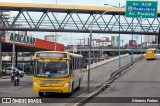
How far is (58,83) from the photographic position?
24844 millimetres

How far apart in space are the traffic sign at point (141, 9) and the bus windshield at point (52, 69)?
16.0m

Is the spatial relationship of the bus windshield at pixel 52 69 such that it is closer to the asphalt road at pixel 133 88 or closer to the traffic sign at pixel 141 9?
the asphalt road at pixel 133 88

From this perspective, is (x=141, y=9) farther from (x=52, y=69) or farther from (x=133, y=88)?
(x=52, y=69)

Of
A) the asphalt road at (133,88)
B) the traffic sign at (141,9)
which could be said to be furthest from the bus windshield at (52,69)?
the traffic sign at (141,9)

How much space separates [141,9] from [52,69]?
16900 mm

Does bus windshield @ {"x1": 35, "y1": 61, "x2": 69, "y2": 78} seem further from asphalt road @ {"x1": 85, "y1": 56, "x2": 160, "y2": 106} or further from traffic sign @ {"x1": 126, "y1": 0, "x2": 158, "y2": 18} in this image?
traffic sign @ {"x1": 126, "y1": 0, "x2": 158, "y2": 18}

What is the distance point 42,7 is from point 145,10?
9777 millimetres

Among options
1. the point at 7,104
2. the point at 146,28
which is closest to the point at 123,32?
the point at 146,28

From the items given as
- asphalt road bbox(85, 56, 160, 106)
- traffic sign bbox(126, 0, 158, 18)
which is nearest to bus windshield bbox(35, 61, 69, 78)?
asphalt road bbox(85, 56, 160, 106)

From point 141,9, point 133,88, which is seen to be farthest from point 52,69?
point 141,9

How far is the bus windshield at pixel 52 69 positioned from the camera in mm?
24875

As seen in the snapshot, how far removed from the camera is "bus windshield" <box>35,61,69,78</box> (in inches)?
979

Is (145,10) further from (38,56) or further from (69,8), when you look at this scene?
(38,56)

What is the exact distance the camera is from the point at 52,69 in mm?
24922
